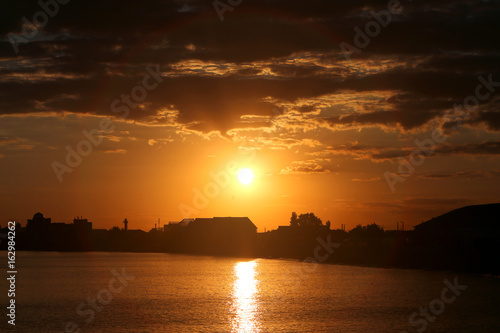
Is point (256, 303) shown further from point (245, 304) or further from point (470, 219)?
point (470, 219)

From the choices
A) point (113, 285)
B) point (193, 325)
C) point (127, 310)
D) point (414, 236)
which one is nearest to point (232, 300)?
point (127, 310)

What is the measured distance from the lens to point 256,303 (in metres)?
61.2

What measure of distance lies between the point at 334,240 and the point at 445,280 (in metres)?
81.4

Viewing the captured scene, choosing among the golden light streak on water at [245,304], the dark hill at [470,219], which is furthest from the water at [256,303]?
the dark hill at [470,219]

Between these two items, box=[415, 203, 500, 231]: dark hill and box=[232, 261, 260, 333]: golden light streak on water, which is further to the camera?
box=[415, 203, 500, 231]: dark hill

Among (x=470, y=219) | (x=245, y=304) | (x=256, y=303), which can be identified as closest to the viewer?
(x=245, y=304)

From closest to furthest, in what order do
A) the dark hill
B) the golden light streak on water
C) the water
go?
the golden light streak on water → the water → the dark hill

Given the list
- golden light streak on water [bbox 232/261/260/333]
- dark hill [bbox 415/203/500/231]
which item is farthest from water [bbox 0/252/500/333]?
dark hill [bbox 415/203/500/231]

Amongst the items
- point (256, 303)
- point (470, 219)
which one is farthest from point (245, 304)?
point (470, 219)

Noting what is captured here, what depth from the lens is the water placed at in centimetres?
4594

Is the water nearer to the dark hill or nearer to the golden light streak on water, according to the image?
the golden light streak on water

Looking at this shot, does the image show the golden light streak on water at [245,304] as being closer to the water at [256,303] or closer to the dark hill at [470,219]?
the water at [256,303]

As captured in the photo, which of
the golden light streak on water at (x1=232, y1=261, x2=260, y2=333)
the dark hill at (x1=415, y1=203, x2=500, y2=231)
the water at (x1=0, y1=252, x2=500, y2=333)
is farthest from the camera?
the dark hill at (x1=415, y1=203, x2=500, y2=231)

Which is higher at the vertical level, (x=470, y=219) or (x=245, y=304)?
(x=470, y=219)
